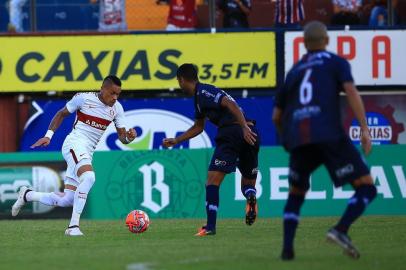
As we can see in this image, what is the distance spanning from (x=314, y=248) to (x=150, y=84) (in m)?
11.6

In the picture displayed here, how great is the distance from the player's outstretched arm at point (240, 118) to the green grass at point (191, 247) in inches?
47.1

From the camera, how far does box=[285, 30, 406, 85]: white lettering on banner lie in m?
22.5

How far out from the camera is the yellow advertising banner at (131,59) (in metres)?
22.3

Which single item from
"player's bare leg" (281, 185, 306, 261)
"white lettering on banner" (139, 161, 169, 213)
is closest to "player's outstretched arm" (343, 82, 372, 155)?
"player's bare leg" (281, 185, 306, 261)

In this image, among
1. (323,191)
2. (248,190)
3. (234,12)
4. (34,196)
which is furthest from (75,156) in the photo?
(234,12)

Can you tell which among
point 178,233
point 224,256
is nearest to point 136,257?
point 224,256

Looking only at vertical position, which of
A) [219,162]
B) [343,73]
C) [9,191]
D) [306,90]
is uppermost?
[343,73]

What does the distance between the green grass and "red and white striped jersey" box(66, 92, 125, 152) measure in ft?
4.20

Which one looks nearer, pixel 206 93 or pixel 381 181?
pixel 206 93

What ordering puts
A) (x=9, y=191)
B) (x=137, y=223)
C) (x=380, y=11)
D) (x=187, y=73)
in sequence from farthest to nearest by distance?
(x=380, y=11) → (x=9, y=191) → (x=137, y=223) → (x=187, y=73)

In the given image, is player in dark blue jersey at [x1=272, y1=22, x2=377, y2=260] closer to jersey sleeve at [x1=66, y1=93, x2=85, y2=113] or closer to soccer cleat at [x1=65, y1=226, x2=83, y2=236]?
soccer cleat at [x1=65, y1=226, x2=83, y2=236]

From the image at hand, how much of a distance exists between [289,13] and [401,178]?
4430 mm

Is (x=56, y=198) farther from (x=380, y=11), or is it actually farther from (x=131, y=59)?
(x=380, y=11)

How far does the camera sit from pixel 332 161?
10.0 metres
